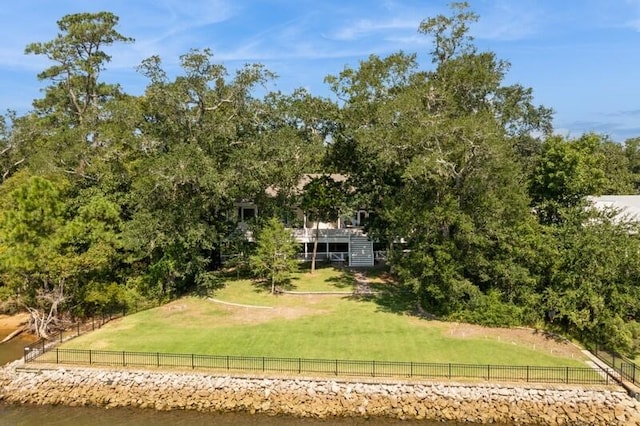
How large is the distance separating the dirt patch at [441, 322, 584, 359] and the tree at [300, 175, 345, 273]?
14.6 m

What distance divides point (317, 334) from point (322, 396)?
5.80m

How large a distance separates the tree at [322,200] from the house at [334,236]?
1706 mm

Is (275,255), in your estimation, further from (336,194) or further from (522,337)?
(522,337)

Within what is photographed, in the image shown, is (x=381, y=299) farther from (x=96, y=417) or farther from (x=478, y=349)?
(x=96, y=417)

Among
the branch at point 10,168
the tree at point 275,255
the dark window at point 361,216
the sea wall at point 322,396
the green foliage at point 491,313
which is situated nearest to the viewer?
the sea wall at point 322,396

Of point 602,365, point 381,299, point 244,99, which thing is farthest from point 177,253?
point 602,365

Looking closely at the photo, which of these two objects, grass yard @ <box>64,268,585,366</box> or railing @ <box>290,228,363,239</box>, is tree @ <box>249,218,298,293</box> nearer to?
grass yard @ <box>64,268,585,366</box>

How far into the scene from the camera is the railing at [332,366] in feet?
68.3

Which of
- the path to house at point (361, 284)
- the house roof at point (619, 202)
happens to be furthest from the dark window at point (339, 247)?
the house roof at point (619, 202)

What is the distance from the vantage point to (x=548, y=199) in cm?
3625

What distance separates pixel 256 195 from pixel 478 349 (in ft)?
68.3

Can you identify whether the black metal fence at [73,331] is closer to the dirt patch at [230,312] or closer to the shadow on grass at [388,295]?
the dirt patch at [230,312]

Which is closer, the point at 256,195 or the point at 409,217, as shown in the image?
the point at 409,217

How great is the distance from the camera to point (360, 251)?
42.8 m
